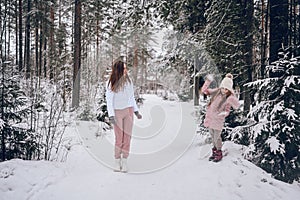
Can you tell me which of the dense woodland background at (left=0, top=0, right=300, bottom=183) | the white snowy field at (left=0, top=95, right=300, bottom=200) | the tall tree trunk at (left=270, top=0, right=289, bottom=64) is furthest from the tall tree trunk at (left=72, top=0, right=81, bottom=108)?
the tall tree trunk at (left=270, top=0, right=289, bottom=64)

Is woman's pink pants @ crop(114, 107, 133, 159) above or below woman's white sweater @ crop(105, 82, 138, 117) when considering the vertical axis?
below

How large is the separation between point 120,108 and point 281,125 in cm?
281

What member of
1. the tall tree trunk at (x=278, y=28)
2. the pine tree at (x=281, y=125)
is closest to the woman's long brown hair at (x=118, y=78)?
the pine tree at (x=281, y=125)

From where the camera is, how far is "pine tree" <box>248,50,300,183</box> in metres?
4.85

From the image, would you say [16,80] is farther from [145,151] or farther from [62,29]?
[62,29]

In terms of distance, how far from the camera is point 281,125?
192 inches

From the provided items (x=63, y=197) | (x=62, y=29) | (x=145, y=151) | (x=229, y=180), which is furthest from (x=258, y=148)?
(x=62, y=29)

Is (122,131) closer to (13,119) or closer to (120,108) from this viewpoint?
(120,108)

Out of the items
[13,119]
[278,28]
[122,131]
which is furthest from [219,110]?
[13,119]

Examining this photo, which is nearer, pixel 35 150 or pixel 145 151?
pixel 35 150

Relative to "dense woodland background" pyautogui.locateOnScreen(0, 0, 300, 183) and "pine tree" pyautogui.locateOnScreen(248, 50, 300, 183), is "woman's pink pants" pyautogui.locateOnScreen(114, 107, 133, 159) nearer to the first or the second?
"dense woodland background" pyautogui.locateOnScreen(0, 0, 300, 183)

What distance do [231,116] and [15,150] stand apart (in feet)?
15.0

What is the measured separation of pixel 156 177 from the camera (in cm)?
486

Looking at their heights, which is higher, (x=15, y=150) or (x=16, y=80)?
(x=16, y=80)
